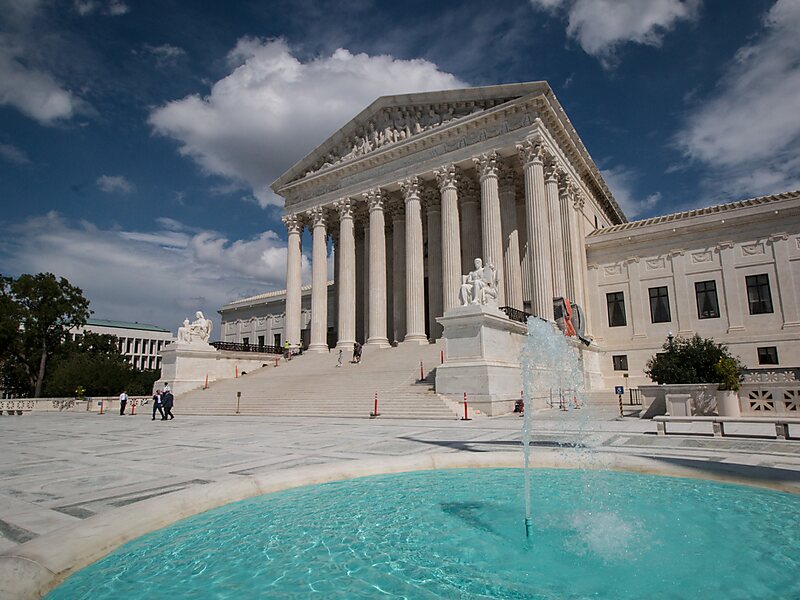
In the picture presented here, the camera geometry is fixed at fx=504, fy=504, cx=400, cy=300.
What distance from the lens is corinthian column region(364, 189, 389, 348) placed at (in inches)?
1379

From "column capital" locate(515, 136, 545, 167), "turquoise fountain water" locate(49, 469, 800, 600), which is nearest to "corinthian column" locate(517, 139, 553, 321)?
"column capital" locate(515, 136, 545, 167)

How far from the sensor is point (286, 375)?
30938 mm

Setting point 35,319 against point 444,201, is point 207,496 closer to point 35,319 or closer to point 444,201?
point 444,201

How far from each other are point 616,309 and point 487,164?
1402cm

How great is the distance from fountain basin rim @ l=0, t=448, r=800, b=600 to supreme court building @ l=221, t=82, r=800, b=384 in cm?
2162

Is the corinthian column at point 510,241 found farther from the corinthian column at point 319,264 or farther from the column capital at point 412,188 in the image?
the corinthian column at point 319,264

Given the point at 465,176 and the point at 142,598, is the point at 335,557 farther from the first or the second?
the point at 465,176

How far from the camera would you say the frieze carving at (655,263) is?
3403 cm

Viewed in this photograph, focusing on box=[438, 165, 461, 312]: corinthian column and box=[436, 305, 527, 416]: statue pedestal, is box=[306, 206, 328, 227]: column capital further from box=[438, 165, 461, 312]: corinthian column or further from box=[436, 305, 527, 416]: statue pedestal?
box=[436, 305, 527, 416]: statue pedestal

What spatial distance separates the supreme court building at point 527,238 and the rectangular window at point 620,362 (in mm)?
68

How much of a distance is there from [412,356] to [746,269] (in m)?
21.5

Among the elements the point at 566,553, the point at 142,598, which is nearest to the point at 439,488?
the point at 566,553

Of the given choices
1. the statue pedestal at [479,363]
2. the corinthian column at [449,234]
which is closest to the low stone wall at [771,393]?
the statue pedestal at [479,363]

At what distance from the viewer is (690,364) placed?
57.7 feet
